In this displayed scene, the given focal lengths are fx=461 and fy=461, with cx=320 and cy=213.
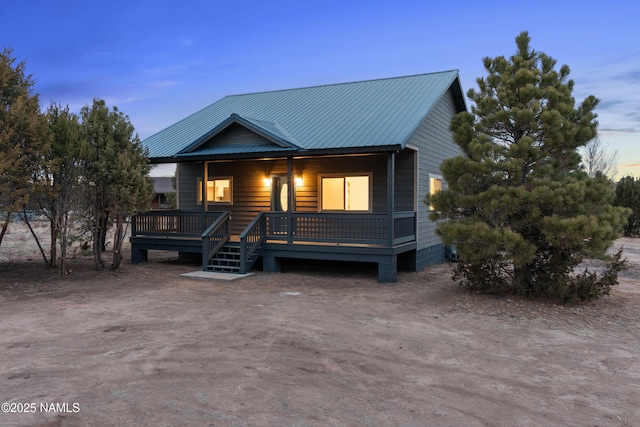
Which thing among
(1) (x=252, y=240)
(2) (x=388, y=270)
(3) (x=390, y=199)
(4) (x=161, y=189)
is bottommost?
(2) (x=388, y=270)

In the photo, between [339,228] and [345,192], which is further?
[345,192]

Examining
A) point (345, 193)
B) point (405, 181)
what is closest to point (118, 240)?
point (345, 193)

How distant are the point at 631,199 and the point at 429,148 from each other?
19.2 m

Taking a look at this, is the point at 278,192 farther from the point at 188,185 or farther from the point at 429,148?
the point at 429,148

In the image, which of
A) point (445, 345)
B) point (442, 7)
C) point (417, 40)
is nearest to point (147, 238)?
point (445, 345)

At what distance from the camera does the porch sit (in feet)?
39.3

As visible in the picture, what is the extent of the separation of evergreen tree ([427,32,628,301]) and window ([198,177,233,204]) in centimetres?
866

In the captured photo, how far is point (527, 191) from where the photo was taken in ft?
28.6

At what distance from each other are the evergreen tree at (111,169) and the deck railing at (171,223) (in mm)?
1922

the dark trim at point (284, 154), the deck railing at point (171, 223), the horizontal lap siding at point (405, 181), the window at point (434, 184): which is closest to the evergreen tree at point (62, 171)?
the deck railing at point (171, 223)

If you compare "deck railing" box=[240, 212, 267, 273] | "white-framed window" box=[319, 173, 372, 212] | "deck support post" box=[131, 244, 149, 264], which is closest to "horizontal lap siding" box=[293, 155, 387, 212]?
"white-framed window" box=[319, 173, 372, 212]

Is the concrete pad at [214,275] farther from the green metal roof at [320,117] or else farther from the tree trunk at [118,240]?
the green metal roof at [320,117]

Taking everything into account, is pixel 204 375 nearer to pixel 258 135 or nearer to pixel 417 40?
pixel 258 135

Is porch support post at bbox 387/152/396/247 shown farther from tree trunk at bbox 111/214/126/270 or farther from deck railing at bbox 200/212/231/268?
tree trunk at bbox 111/214/126/270
